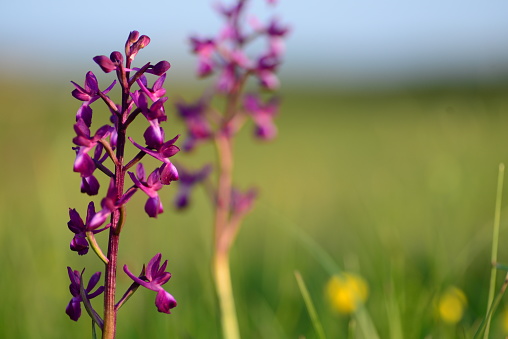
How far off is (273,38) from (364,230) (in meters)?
1.67

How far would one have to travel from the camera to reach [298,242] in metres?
3.32

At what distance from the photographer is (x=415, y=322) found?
1.99 meters

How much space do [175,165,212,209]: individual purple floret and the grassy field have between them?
34 cm

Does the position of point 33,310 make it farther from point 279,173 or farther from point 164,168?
point 279,173

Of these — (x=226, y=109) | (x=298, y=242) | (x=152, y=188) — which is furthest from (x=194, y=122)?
(x=152, y=188)

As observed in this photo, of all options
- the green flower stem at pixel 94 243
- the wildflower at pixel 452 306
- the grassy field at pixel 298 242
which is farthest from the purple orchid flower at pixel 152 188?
the wildflower at pixel 452 306

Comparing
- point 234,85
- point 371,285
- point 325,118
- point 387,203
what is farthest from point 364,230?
point 325,118

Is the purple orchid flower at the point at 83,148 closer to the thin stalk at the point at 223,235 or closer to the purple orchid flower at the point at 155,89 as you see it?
the purple orchid flower at the point at 155,89

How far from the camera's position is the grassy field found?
92.4 inches

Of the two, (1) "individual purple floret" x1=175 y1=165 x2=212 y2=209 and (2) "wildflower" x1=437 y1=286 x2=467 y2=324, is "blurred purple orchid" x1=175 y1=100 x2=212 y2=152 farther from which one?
(2) "wildflower" x1=437 y1=286 x2=467 y2=324

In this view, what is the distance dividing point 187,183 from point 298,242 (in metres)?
0.95

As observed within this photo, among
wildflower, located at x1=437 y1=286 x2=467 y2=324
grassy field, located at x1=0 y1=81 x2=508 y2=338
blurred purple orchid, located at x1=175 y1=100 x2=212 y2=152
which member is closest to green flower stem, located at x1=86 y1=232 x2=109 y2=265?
grassy field, located at x1=0 y1=81 x2=508 y2=338

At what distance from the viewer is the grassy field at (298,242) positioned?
2346mm

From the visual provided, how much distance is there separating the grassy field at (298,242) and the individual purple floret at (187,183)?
1.13 ft
